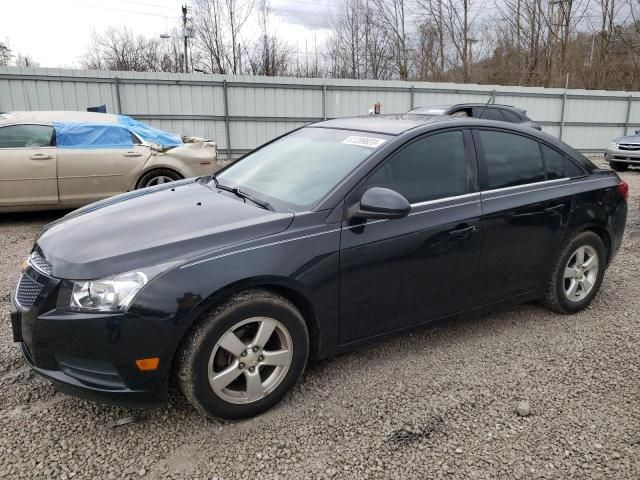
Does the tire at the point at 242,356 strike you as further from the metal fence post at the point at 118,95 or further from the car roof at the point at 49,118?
the metal fence post at the point at 118,95

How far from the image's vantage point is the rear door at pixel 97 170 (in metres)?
6.95

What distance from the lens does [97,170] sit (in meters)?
7.06

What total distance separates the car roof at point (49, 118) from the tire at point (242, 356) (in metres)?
5.96

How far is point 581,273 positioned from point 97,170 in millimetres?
6160

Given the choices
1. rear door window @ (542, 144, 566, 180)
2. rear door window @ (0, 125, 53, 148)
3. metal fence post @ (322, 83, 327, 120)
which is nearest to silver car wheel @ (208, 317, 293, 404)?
rear door window @ (542, 144, 566, 180)

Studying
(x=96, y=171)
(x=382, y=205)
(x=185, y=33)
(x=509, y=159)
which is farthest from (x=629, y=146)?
(x=185, y=33)

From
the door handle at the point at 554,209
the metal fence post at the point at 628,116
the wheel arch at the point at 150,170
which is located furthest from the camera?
the metal fence post at the point at 628,116

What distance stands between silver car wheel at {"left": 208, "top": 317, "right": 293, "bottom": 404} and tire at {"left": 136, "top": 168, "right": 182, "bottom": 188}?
5.25m

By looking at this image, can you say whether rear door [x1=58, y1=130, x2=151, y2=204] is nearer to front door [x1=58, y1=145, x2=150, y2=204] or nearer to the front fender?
front door [x1=58, y1=145, x2=150, y2=204]

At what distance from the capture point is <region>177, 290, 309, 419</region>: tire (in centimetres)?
246

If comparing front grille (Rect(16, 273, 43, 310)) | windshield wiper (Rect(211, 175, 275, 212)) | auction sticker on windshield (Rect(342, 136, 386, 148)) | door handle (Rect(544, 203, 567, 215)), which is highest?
auction sticker on windshield (Rect(342, 136, 386, 148))

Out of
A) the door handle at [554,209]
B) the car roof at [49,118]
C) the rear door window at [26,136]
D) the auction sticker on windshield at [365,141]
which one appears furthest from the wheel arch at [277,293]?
the car roof at [49,118]

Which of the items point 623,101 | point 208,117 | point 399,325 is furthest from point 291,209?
point 623,101

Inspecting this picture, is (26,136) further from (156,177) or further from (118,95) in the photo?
(118,95)
